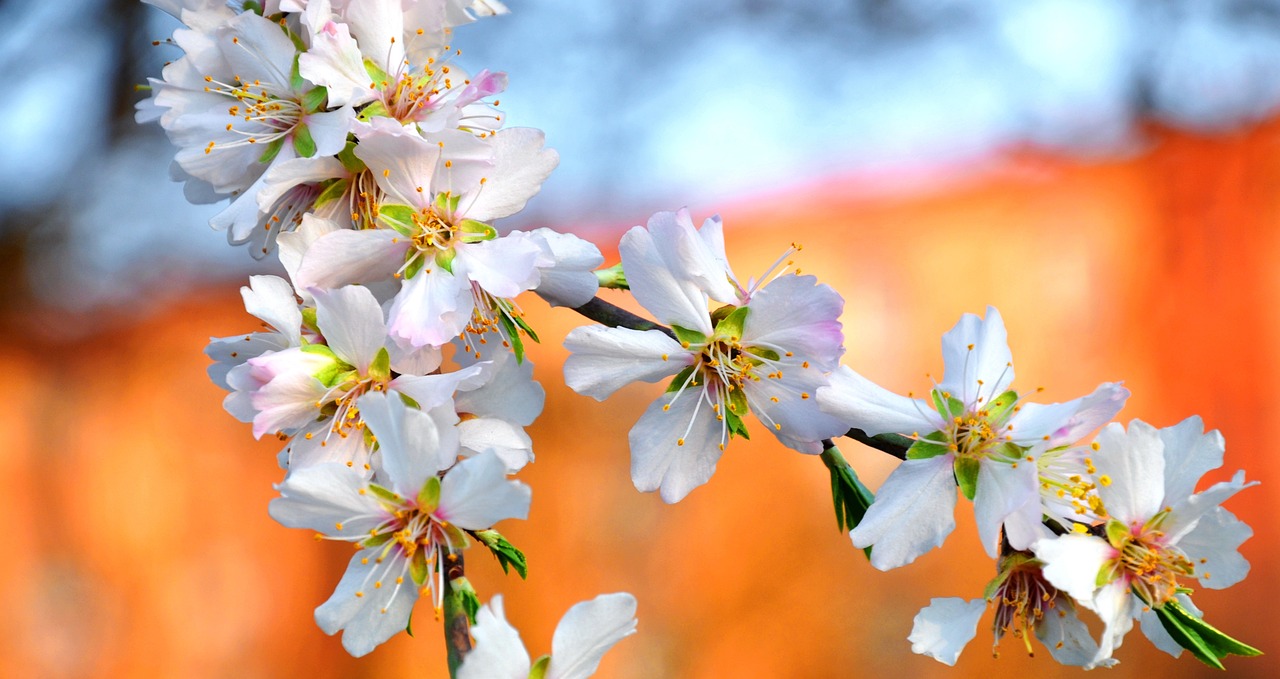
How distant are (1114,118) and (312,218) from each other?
94.8 inches

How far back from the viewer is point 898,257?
225cm

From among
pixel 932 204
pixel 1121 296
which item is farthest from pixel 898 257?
pixel 1121 296

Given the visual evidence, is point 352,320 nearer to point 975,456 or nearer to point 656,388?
point 975,456

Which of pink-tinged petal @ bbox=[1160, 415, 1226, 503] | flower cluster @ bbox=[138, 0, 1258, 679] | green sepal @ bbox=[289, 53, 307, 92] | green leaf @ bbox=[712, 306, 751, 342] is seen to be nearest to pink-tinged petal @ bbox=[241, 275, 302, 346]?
flower cluster @ bbox=[138, 0, 1258, 679]

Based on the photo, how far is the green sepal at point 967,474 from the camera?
412 mm

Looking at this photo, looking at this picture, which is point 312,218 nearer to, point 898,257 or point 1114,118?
point 898,257

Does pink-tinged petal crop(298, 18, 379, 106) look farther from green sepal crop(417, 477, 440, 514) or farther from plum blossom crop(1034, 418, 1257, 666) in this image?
plum blossom crop(1034, 418, 1257, 666)

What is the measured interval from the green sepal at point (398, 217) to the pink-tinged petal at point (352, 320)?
0.13ft

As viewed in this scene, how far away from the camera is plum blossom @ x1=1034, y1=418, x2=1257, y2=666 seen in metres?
0.40

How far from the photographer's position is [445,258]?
44 centimetres

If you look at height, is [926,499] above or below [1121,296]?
above

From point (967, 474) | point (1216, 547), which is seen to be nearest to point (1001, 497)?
point (967, 474)

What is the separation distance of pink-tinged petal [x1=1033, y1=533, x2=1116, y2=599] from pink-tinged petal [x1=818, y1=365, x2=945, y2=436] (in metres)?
0.07

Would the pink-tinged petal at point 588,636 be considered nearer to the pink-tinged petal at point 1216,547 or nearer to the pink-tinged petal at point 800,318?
the pink-tinged petal at point 800,318
